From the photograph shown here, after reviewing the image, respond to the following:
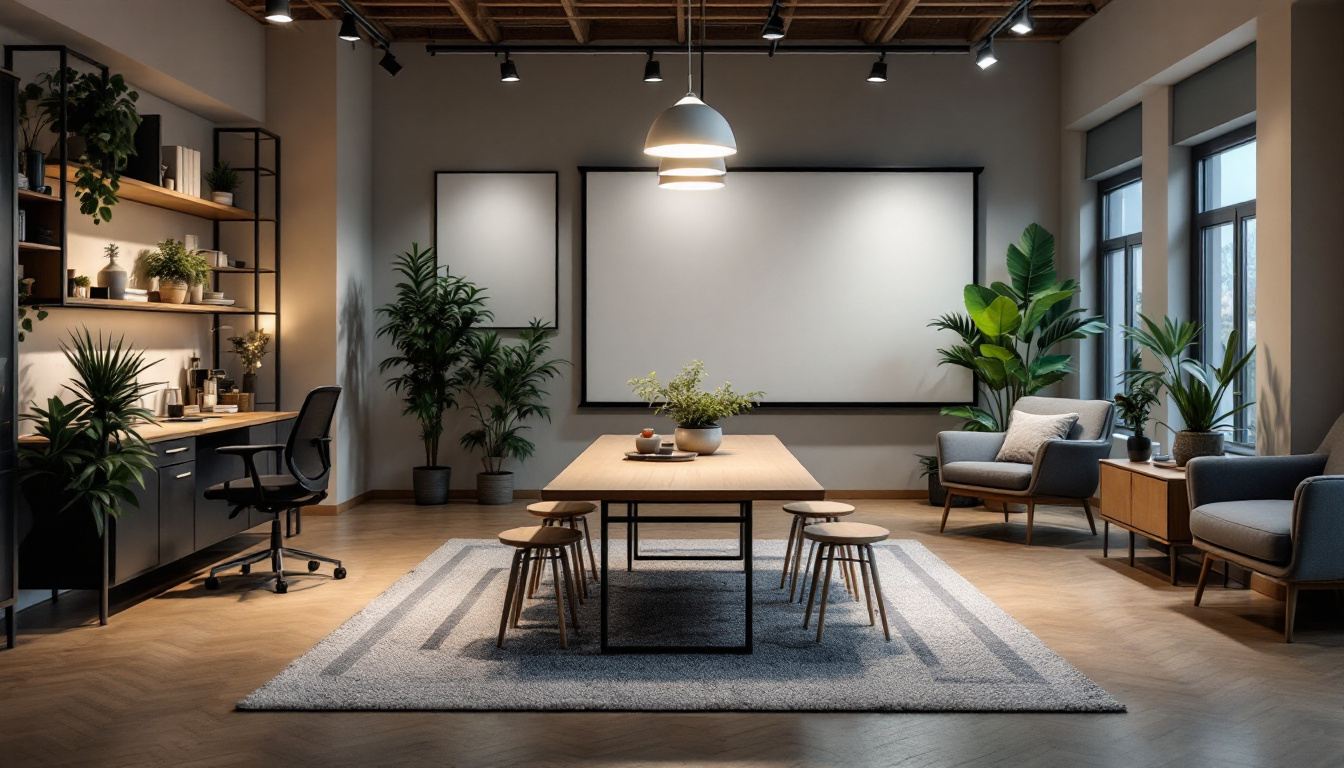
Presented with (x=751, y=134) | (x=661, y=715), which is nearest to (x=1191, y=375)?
(x=751, y=134)

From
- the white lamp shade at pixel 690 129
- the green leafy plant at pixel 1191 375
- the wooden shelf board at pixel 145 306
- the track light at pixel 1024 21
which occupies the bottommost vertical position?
the green leafy plant at pixel 1191 375

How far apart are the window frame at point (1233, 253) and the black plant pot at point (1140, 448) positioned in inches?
18.4

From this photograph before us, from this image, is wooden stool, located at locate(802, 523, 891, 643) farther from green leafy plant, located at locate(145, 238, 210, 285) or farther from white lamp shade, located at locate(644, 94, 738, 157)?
green leafy plant, located at locate(145, 238, 210, 285)

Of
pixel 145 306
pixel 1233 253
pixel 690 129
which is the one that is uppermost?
pixel 690 129

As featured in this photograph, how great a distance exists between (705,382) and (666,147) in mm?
4299

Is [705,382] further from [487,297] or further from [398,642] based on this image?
[398,642]

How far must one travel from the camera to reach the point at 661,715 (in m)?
3.56

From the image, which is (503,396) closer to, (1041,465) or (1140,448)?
(1041,465)

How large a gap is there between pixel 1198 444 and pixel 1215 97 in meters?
2.21

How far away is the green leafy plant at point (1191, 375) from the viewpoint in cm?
565

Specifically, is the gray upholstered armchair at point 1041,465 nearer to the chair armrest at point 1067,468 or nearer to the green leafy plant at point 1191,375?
the chair armrest at point 1067,468

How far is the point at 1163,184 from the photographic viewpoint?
23.1ft

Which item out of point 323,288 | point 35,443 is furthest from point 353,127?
point 35,443

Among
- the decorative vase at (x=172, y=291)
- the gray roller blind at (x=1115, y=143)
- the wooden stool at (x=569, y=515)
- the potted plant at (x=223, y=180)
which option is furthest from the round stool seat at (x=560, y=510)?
the gray roller blind at (x=1115, y=143)
